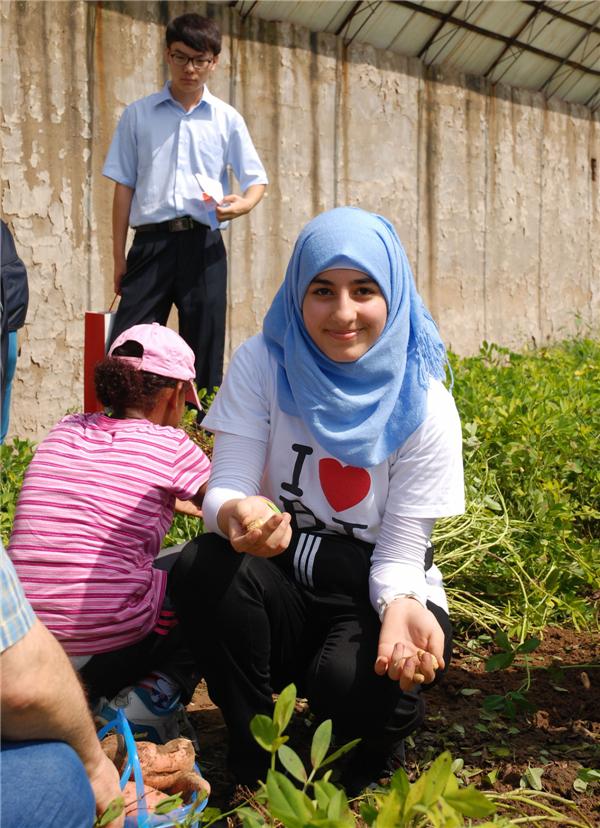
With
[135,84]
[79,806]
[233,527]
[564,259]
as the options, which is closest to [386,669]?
[233,527]

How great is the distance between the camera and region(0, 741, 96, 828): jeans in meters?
0.99

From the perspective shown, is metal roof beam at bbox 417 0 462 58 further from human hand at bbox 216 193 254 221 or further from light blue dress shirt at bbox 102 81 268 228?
human hand at bbox 216 193 254 221

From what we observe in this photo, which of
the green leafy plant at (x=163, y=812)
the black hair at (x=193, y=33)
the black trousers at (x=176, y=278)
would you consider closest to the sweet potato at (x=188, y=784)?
the green leafy plant at (x=163, y=812)

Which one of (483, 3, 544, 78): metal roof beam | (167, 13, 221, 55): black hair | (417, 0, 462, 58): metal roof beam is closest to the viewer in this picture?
(167, 13, 221, 55): black hair

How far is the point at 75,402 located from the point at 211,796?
3.09 meters

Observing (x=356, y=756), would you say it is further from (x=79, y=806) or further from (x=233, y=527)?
(x=79, y=806)

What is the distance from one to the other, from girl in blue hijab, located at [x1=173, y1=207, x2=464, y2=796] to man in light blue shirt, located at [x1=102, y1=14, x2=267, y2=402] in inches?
72.9

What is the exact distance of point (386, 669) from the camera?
5.12 feet

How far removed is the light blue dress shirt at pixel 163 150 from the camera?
3.69 meters

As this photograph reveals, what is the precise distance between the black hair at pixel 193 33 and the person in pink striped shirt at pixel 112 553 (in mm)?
2199

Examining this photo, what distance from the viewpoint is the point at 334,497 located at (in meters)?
1.83

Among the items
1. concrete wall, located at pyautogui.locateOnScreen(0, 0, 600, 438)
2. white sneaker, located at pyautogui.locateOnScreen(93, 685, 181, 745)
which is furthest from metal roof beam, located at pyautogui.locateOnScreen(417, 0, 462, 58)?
white sneaker, located at pyautogui.locateOnScreen(93, 685, 181, 745)

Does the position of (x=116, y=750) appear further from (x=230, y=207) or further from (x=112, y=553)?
(x=230, y=207)

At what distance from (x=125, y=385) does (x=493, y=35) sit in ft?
19.6
